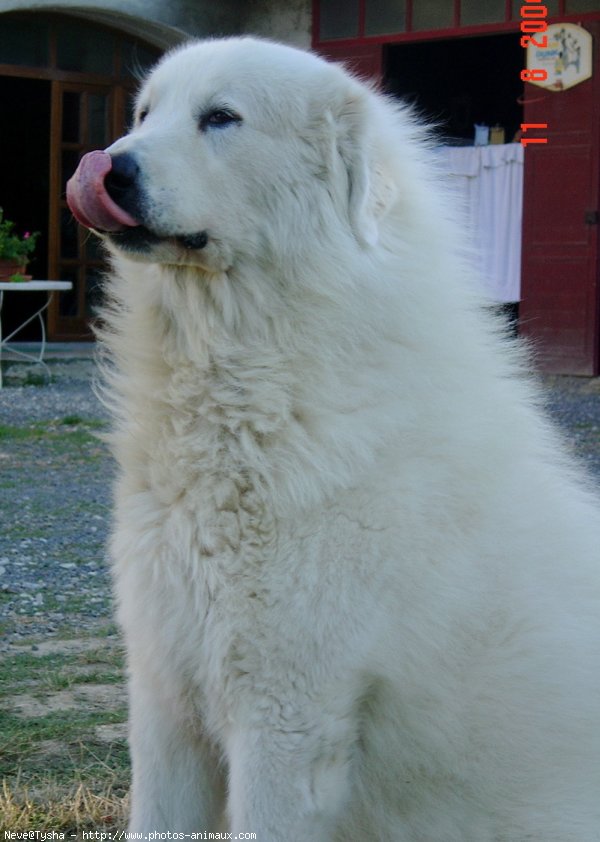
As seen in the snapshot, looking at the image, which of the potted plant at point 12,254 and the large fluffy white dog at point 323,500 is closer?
the large fluffy white dog at point 323,500

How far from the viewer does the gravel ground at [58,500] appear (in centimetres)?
448

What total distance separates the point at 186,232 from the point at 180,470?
46 centimetres

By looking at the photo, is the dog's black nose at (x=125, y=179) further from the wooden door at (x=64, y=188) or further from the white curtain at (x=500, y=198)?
the wooden door at (x=64, y=188)

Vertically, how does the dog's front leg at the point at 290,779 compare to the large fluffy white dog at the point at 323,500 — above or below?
below

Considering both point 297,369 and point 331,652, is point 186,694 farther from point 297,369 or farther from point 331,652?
point 297,369

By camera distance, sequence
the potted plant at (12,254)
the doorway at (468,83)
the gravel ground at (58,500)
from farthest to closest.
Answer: the doorway at (468,83), the potted plant at (12,254), the gravel ground at (58,500)

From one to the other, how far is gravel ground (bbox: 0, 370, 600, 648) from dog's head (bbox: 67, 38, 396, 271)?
0.66 meters

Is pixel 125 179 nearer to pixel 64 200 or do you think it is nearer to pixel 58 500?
pixel 58 500

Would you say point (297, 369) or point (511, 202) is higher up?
point (511, 202)

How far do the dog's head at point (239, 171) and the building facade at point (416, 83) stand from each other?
8684mm

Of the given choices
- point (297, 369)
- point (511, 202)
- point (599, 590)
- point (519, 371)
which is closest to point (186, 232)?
point (297, 369)

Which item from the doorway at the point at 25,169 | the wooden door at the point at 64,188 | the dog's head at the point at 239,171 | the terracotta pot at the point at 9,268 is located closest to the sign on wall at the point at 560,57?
the wooden door at the point at 64,188

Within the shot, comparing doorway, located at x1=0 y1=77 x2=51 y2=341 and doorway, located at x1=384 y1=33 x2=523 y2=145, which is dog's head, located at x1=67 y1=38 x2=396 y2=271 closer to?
doorway, located at x1=384 y1=33 x2=523 y2=145

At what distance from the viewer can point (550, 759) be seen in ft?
7.10
